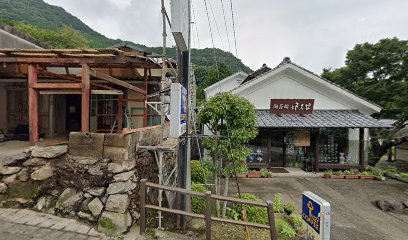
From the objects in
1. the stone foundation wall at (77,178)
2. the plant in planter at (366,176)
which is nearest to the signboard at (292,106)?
the plant in planter at (366,176)

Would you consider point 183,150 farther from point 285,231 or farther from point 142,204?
point 285,231

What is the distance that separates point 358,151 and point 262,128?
6.90 metres

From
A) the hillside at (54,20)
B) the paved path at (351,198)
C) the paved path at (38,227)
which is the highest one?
the hillside at (54,20)

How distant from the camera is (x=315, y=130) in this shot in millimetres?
14594

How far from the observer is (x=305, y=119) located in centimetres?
1445

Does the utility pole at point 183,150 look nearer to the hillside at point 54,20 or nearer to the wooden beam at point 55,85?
the wooden beam at point 55,85

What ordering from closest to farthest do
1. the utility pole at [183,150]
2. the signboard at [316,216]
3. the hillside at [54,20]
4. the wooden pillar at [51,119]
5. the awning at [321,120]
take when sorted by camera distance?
the signboard at [316,216] → the utility pole at [183,150] → the wooden pillar at [51,119] → the awning at [321,120] → the hillside at [54,20]

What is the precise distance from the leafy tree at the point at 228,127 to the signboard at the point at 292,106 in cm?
846

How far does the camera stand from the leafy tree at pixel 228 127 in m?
7.11

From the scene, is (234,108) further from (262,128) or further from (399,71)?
(399,71)

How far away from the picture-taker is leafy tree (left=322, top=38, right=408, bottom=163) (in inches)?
664

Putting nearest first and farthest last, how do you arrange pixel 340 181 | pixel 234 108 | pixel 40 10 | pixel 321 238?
1. pixel 321 238
2. pixel 234 108
3. pixel 340 181
4. pixel 40 10

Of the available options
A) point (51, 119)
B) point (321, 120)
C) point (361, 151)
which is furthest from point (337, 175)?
point (51, 119)

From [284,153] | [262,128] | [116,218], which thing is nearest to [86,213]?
[116,218]
